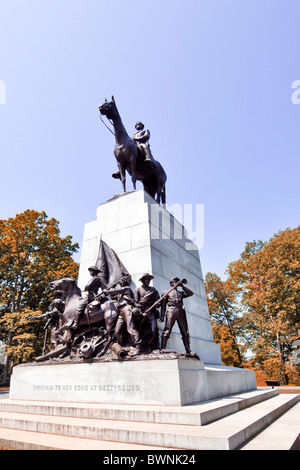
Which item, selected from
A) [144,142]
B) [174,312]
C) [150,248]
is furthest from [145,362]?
[144,142]

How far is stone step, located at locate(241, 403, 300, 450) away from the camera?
402 cm

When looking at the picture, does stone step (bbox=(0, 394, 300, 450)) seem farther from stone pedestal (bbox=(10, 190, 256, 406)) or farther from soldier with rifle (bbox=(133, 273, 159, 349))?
soldier with rifle (bbox=(133, 273, 159, 349))

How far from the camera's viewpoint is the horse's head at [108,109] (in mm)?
11827

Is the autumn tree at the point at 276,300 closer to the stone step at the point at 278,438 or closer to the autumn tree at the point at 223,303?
the autumn tree at the point at 223,303

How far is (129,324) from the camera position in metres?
7.49

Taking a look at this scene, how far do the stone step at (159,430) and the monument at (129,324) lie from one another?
3.77ft

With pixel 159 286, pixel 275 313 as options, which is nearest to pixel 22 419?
pixel 159 286

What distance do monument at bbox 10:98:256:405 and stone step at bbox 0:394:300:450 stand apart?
3.77 ft

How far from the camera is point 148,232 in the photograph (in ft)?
34.0

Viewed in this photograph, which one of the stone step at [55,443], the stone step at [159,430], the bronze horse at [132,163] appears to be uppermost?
the bronze horse at [132,163]

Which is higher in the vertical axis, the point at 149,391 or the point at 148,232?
the point at 148,232

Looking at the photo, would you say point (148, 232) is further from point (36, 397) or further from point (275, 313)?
point (275, 313)

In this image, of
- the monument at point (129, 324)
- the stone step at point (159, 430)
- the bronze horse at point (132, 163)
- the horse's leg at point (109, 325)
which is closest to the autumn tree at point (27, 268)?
the bronze horse at point (132, 163)

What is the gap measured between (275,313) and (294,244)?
255 inches
